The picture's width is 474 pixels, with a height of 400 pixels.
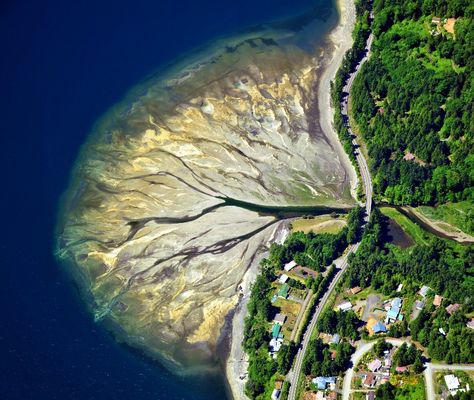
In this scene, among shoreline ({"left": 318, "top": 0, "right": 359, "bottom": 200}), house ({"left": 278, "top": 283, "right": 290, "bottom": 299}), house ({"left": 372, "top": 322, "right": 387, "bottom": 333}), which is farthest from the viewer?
shoreline ({"left": 318, "top": 0, "right": 359, "bottom": 200})

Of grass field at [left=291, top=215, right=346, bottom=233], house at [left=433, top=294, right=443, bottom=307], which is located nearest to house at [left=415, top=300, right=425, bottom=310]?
house at [left=433, top=294, right=443, bottom=307]

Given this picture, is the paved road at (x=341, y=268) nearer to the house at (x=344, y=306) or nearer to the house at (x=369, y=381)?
the house at (x=344, y=306)

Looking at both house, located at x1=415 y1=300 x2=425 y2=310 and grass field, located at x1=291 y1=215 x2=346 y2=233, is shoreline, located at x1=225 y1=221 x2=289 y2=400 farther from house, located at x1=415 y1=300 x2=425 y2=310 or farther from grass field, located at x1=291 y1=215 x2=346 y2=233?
house, located at x1=415 y1=300 x2=425 y2=310

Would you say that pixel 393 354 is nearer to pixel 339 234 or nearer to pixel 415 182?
pixel 339 234

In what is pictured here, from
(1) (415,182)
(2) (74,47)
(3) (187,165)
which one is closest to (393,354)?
(1) (415,182)

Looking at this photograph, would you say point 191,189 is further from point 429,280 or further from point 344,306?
point 429,280

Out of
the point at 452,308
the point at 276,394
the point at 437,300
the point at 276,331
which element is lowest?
the point at 276,394

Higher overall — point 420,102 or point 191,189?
point 420,102

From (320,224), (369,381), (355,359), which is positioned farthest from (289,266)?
(369,381)

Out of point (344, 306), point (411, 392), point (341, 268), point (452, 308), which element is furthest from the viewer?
point (341, 268)
